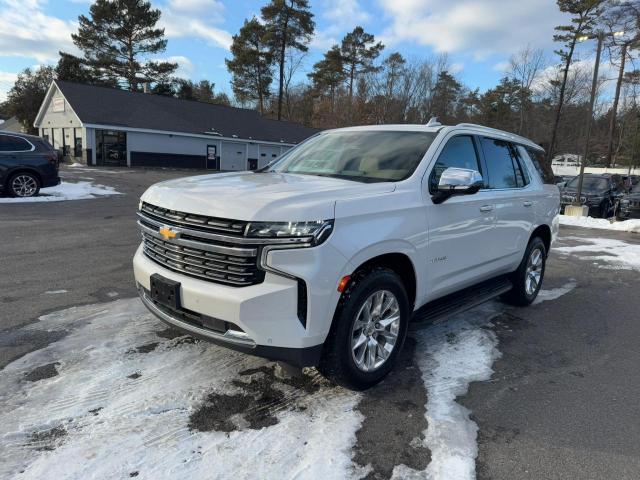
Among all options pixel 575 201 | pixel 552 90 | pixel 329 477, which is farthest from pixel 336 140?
pixel 552 90

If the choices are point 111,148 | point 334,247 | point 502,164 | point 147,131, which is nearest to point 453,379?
point 334,247

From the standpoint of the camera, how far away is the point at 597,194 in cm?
1852

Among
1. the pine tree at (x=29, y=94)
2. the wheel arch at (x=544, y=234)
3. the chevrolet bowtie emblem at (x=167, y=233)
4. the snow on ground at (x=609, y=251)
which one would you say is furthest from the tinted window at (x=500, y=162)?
the pine tree at (x=29, y=94)

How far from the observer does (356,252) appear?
120 inches

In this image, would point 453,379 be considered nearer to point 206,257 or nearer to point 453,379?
point 453,379

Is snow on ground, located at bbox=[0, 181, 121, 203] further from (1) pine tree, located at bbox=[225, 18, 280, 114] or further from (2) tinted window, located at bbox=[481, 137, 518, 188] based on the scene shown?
(1) pine tree, located at bbox=[225, 18, 280, 114]

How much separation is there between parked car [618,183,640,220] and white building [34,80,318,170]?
28839mm

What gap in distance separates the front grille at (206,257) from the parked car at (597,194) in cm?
1788

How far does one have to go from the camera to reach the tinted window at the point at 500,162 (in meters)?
4.80

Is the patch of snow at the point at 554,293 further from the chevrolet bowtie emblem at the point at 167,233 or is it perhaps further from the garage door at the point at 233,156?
the garage door at the point at 233,156

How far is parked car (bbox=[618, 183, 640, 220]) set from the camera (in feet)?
51.3

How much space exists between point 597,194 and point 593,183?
1366 mm

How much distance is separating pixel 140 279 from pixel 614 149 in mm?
59467

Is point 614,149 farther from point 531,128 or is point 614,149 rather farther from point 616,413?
point 616,413
